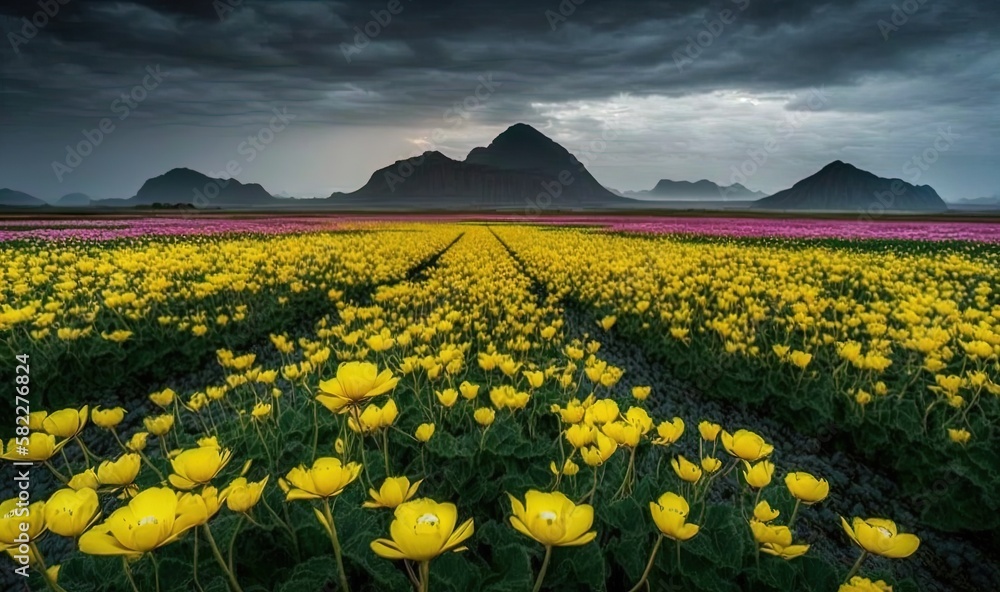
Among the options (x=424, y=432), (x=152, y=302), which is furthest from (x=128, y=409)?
(x=424, y=432)

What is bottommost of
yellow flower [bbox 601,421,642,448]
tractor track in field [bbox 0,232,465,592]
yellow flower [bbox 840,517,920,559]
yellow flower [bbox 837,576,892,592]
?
tractor track in field [bbox 0,232,465,592]

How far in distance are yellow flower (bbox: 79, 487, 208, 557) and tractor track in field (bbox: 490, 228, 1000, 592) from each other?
7.18 ft

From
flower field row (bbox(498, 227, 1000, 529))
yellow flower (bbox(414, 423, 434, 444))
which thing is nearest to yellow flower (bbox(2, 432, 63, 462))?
yellow flower (bbox(414, 423, 434, 444))

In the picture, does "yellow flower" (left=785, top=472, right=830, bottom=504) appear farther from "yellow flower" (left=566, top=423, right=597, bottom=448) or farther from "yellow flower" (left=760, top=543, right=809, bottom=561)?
"yellow flower" (left=566, top=423, right=597, bottom=448)

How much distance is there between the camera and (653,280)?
29.6 ft

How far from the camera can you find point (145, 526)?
1120 mm

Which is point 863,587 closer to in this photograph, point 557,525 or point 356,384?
point 557,525

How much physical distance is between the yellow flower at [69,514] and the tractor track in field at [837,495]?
247 cm

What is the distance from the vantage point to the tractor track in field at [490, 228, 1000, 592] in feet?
10.3

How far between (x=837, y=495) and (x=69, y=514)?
4487mm

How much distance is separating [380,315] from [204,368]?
2353mm

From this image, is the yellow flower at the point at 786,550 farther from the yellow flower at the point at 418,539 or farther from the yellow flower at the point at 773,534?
the yellow flower at the point at 418,539

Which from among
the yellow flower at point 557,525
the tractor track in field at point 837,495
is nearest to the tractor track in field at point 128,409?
the yellow flower at point 557,525

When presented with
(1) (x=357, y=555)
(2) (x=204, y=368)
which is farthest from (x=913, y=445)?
(2) (x=204, y=368)
